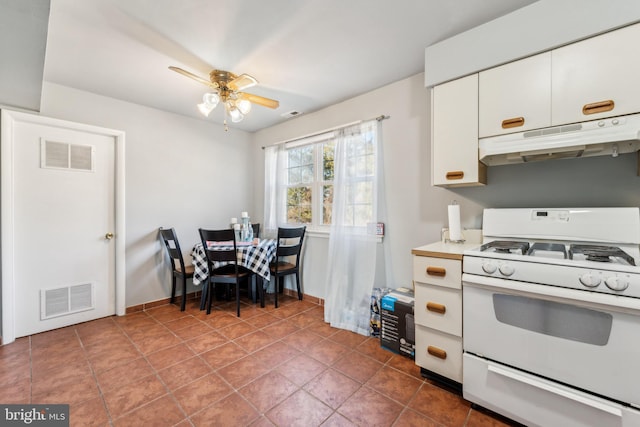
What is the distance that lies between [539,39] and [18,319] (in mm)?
4517

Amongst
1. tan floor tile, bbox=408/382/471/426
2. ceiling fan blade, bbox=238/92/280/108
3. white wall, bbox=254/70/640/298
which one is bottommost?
tan floor tile, bbox=408/382/471/426

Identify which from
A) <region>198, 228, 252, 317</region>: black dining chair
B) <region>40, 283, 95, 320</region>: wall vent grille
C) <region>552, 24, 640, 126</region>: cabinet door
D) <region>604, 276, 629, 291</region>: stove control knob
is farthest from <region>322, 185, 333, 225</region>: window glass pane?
<region>40, 283, 95, 320</region>: wall vent grille

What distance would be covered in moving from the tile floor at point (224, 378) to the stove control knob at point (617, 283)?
0.91m

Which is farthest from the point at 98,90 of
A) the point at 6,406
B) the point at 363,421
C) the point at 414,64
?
the point at 363,421

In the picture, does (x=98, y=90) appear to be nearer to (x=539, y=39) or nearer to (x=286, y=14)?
(x=286, y=14)

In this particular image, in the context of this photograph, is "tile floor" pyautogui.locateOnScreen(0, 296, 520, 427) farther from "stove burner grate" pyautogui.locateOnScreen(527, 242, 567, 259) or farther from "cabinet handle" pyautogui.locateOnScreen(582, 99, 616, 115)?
"cabinet handle" pyautogui.locateOnScreen(582, 99, 616, 115)

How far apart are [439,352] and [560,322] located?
679mm

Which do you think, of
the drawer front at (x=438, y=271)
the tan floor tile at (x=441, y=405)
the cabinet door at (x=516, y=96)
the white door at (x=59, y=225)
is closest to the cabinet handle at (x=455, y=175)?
the cabinet door at (x=516, y=96)

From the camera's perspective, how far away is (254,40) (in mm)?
1906

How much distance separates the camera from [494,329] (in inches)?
57.8

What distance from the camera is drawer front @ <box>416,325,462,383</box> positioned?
5.39 ft

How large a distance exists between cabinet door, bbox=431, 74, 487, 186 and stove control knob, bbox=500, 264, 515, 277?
0.64 m

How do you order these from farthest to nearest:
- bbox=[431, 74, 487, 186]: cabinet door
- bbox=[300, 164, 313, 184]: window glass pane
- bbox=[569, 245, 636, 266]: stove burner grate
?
bbox=[300, 164, 313, 184]: window glass pane, bbox=[431, 74, 487, 186]: cabinet door, bbox=[569, 245, 636, 266]: stove burner grate

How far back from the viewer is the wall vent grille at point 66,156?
8.29 ft
